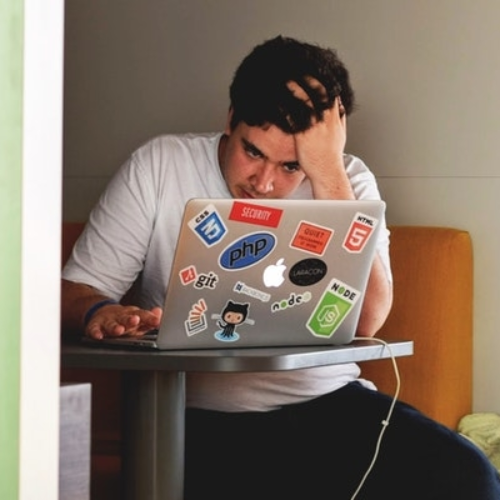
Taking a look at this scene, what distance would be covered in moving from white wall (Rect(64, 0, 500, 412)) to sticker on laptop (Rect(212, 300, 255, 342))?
1287 millimetres

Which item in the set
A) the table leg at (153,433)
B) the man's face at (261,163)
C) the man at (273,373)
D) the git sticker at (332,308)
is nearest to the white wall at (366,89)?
the man at (273,373)

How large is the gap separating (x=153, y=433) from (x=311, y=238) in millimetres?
411

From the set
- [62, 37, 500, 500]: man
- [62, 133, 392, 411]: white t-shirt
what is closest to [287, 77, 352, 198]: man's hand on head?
[62, 37, 500, 500]: man

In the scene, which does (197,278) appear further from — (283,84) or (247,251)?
(283,84)

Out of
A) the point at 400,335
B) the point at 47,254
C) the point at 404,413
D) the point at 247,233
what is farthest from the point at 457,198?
the point at 47,254

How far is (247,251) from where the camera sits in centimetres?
198

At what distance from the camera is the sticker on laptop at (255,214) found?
1.93 meters

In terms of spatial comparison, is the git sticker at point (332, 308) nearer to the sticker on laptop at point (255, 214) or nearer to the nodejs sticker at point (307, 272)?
the nodejs sticker at point (307, 272)

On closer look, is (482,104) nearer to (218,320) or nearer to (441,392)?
(441,392)

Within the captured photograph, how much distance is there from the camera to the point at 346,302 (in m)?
2.11

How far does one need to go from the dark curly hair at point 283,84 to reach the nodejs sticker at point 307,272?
66 centimetres

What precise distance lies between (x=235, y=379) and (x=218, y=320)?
1.97 ft

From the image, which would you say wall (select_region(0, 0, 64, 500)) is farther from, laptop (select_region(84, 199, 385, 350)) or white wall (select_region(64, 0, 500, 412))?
white wall (select_region(64, 0, 500, 412))

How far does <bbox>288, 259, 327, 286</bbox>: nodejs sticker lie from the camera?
6.64ft
